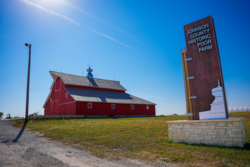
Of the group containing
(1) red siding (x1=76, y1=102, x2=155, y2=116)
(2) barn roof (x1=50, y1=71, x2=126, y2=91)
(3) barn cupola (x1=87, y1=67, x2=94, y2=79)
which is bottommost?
(1) red siding (x1=76, y1=102, x2=155, y2=116)

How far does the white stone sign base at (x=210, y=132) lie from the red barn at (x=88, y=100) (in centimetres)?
2140

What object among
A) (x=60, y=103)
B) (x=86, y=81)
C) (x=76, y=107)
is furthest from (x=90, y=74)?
(x=76, y=107)

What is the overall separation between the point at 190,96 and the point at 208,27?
3891 millimetres

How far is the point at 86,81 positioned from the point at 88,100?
8.32 meters

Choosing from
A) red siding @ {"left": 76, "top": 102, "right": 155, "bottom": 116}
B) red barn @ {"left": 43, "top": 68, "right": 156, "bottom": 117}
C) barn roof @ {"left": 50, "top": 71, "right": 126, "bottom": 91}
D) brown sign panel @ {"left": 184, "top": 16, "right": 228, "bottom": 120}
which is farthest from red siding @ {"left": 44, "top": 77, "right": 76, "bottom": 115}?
brown sign panel @ {"left": 184, "top": 16, "right": 228, "bottom": 120}

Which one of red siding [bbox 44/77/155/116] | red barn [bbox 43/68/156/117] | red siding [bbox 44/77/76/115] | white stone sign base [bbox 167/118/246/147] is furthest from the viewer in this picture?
red siding [bbox 44/77/76/115]

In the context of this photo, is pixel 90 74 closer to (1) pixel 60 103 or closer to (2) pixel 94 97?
(2) pixel 94 97

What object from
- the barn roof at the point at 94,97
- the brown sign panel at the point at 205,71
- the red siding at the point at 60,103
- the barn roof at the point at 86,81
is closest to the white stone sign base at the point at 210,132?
the brown sign panel at the point at 205,71

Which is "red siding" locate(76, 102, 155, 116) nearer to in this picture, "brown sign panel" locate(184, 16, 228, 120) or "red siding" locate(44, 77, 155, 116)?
"red siding" locate(44, 77, 155, 116)

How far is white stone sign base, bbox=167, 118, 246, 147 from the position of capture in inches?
280

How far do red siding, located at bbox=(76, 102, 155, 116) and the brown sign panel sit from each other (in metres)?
22.1

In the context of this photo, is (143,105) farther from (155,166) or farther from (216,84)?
(155,166)

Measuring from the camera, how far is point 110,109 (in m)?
31.3

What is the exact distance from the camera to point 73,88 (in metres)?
32.2
